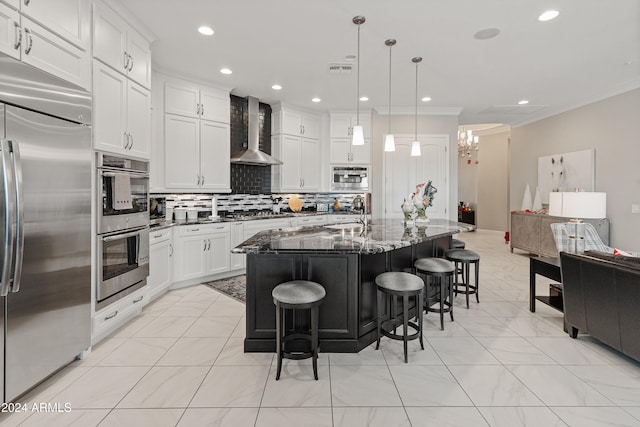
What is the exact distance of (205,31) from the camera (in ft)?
10.8

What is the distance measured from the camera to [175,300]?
3893 mm

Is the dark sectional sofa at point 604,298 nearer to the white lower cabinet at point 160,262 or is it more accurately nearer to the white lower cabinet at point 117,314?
the white lower cabinet at point 117,314

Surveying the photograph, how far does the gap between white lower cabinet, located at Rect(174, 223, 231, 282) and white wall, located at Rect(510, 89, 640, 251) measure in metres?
6.08

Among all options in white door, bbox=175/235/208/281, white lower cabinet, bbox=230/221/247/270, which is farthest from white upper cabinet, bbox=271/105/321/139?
white door, bbox=175/235/208/281

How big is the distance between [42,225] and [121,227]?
0.88 m

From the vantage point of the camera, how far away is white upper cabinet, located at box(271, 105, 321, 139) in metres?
5.75

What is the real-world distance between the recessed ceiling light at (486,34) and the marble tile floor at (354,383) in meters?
2.97

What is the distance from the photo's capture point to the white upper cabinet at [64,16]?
205cm

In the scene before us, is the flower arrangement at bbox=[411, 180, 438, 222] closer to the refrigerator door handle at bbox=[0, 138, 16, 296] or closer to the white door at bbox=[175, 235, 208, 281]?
the white door at bbox=[175, 235, 208, 281]

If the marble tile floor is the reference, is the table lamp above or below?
above

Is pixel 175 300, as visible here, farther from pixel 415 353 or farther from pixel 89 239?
pixel 415 353

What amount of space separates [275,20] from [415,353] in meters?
3.28

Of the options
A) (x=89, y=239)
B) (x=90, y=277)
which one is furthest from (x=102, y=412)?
(x=89, y=239)

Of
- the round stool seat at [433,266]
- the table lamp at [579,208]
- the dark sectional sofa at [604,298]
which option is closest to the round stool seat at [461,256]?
the round stool seat at [433,266]
